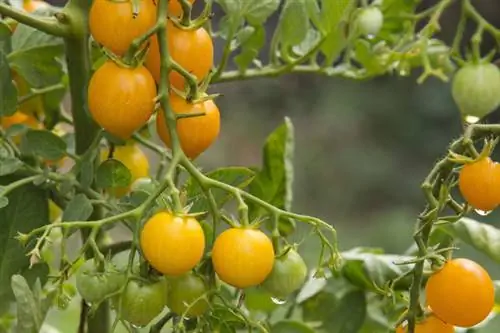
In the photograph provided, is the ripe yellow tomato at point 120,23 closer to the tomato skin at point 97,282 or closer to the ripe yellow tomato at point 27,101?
the tomato skin at point 97,282

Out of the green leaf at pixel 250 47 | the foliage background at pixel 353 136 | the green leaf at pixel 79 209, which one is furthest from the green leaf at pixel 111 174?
the foliage background at pixel 353 136

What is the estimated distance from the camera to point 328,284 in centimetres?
58

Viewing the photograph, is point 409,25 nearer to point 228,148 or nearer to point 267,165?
point 267,165

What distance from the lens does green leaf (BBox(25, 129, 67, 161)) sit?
19.5 inches

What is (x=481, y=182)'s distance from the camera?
14.9 inches

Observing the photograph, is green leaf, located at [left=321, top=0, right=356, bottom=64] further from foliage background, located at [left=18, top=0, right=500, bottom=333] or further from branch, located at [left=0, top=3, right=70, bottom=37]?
foliage background, located at [left=18, top=0, right=500, bottom=333]

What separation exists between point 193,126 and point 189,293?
0.07 m

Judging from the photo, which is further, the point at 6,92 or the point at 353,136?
the point at 353,136

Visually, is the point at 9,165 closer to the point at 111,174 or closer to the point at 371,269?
the point at 111,174

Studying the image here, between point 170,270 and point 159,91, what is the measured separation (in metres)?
0.07

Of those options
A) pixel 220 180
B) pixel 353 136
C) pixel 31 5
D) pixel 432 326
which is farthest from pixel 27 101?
pixel 353 136

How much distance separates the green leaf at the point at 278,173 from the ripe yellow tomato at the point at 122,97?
193 mm

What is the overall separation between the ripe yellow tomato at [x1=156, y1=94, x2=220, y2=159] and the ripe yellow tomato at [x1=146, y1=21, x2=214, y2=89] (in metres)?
0.01

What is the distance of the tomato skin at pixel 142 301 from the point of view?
0.37m
